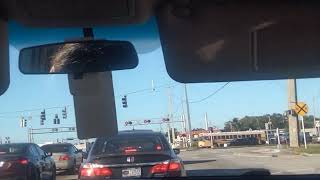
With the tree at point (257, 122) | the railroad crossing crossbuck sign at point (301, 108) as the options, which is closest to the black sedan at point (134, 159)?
the tree at point (257, 122)

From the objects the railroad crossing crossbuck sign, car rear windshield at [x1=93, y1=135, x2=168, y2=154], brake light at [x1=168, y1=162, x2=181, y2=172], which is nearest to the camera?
the railroad crossing crossbuck sign

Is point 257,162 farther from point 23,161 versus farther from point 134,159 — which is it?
point 23,161

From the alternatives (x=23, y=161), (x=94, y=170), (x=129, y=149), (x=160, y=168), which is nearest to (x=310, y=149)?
(x=129, y=149)

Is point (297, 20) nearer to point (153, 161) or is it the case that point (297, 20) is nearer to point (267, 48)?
point (267, 48)

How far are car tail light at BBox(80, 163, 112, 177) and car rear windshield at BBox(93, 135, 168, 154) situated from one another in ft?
1.15

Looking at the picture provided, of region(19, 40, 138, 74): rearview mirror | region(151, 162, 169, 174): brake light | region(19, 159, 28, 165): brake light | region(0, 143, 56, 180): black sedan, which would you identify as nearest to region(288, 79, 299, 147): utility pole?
region(19, 40, 138, 74): rearview mirror

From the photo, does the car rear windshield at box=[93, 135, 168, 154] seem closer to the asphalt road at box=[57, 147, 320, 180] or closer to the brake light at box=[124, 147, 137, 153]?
the brake light at box=[124, 147, 137, 153]

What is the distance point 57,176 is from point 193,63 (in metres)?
5.43

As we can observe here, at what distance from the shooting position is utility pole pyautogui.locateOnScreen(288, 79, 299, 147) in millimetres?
3654

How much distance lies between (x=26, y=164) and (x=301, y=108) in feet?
21.5

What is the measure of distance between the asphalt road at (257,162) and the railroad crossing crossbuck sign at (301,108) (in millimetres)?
562

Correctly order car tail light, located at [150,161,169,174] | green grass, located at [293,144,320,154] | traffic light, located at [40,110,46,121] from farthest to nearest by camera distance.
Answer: car tail light, located at [150,161,169,174] → green grass, located at [293,144,320,154] → traffic light, located at [40,110,46,121]

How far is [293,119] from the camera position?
12.3ft

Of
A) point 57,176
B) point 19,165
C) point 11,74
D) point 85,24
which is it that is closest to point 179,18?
point 85,24
